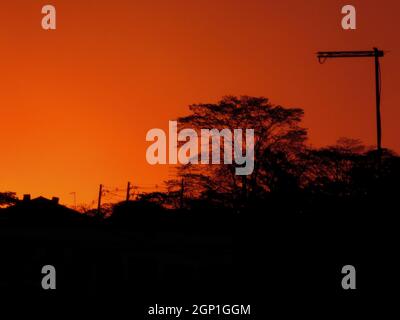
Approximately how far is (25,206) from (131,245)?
64.5 ft

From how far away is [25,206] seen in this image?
2071 inches

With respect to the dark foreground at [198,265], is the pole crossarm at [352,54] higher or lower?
higher

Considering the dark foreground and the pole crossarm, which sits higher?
the pole crossarm

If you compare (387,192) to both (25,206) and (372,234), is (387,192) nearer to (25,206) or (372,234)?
(372,234)

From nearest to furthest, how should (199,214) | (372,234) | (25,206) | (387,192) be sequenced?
(372,234)
(387,192)
(199,214)
(25,206)

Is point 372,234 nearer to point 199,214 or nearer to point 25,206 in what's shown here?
point 199,214

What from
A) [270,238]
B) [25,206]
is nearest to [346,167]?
[270,238]

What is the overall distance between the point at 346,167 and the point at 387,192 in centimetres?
968

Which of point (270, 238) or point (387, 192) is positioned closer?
point (270, 238)

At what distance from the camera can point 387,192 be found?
40094 mm
